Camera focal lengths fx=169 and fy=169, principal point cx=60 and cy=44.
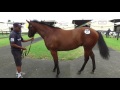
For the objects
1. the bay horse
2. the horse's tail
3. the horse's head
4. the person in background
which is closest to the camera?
the person in background

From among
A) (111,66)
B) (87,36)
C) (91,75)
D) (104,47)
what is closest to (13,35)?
(87,36)

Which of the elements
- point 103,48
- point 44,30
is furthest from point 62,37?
point 103,48

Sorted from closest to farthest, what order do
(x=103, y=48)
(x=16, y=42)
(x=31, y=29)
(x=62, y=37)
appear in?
(x=16, y=42) → (x=62, y=37) → (x=31, y=29) → (x=103, y=48)

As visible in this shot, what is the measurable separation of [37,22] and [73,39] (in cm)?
158

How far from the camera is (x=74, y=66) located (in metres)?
7.51

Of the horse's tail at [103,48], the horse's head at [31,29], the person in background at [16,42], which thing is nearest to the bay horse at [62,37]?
the horse's head at [31,29]

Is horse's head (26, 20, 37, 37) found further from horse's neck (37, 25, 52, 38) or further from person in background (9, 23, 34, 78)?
person in background (9, 23, 34, 78)

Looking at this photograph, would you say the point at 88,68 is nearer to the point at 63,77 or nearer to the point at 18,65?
the point at 63,77

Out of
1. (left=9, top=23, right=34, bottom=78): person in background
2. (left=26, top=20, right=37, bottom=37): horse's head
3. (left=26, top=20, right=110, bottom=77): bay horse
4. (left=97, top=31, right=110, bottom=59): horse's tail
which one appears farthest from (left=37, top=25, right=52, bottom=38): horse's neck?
(left=97, top=31, right=110, bottom=59): horse's tail

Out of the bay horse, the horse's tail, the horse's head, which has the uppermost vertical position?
the horse's head

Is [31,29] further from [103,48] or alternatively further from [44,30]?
[103,48]

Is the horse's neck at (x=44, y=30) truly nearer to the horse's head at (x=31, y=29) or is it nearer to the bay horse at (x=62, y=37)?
the bay horse at (x=62, y=37)

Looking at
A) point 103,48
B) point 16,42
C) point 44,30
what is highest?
point 44,30

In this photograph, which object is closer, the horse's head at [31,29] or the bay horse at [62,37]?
the bay horse at [62,37]
